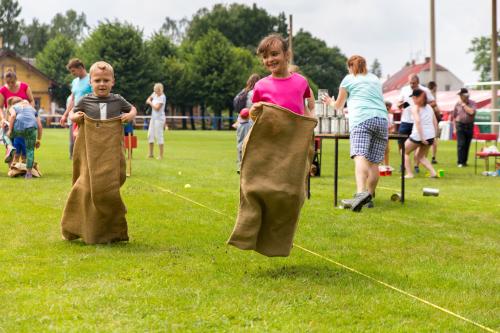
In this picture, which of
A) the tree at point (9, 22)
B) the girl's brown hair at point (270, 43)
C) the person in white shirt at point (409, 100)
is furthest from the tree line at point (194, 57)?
the girl's brown hair at point (270, 43)

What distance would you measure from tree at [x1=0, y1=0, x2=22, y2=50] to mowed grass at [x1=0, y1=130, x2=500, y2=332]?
133 metres

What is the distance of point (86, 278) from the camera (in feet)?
21.1

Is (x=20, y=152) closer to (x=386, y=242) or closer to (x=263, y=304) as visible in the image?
(x=386, y=242)

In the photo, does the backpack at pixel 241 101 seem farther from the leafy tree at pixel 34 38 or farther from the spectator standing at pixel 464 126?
the leafy tree at pixel 34 38

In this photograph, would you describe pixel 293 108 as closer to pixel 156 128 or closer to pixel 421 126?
pixel 421 126

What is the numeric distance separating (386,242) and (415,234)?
68 centimetres

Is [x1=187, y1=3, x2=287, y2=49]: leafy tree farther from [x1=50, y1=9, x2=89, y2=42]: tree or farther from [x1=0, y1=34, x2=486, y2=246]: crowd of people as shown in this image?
[x1=0, y1=34, x2=486, y2=246]: crowd of people

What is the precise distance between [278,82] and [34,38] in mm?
150321

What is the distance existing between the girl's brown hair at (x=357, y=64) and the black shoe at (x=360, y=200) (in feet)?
5.29

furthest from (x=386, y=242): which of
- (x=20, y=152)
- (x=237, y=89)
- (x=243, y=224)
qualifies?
(x=237, y=89)

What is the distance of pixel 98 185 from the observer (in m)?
7.81

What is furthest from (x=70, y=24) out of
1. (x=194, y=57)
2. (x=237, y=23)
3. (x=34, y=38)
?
(x=194, y=57)

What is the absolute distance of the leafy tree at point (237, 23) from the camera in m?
108

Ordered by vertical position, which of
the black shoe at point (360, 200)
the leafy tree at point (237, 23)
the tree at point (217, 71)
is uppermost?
the leafy tree at point (237, 23)
